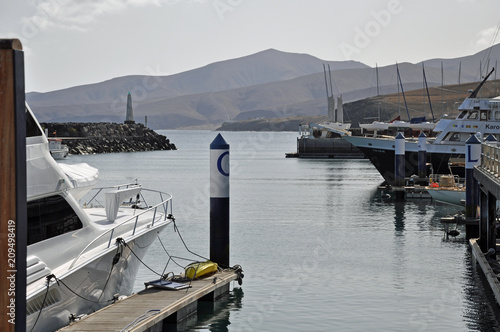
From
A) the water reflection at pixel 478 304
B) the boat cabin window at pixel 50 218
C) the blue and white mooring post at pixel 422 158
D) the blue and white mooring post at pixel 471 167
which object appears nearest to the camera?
the boat cabin window at pixel 50 218

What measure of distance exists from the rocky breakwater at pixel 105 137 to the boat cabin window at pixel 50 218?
122226 millimetres

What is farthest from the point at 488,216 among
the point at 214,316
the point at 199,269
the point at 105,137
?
the point at 105,137

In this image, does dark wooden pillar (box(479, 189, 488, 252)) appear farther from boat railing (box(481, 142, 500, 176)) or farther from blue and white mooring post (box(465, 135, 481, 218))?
blue and white mooring post (box(465, 135, 481, 218))

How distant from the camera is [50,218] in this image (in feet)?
43.9

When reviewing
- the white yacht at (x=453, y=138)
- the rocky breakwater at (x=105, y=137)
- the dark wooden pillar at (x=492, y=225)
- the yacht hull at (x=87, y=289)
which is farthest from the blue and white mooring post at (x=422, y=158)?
the rocky breakwater at (x=105, y=137)

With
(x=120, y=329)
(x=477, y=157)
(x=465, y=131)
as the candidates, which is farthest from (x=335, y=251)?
(x=465, y=131)

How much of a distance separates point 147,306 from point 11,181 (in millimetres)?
8934

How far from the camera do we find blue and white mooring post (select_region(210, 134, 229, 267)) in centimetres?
1861

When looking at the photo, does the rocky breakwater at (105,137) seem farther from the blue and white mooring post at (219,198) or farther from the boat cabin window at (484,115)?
the blue and white mooring post at (219,198)

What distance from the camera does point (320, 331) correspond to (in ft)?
54.7

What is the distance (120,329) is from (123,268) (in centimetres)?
298

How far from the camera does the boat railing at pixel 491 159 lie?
2095cm

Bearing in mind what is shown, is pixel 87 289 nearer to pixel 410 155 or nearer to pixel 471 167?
pixel 471 167

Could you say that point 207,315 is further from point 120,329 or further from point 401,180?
point 401,180
